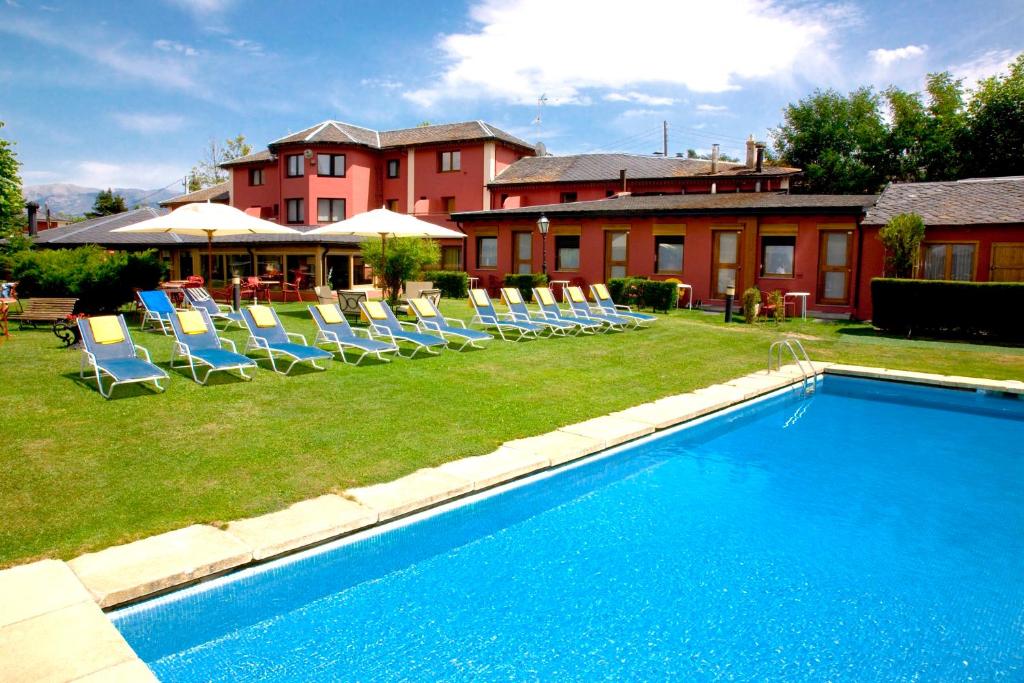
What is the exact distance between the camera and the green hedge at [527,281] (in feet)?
80.1

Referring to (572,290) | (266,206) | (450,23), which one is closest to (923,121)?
(450,23)

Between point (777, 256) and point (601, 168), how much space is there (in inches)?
651

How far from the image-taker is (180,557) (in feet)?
14.9

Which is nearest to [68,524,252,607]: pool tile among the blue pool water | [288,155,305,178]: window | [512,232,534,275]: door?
→ the blue pool water

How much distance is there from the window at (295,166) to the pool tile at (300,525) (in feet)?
122

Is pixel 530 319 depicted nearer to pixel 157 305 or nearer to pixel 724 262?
pixel 157 305

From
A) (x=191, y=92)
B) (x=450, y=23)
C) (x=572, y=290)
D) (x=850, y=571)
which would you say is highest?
(x=191, y=92)

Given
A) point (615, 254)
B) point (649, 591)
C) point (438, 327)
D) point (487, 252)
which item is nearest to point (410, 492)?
point (649, 591)

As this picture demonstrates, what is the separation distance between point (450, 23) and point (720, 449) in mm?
19228

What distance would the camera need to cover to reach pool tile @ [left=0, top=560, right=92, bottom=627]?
12.5 ft

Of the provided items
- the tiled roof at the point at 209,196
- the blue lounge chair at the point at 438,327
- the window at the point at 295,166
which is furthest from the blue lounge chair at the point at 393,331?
the tiled roof at the point at 209,196

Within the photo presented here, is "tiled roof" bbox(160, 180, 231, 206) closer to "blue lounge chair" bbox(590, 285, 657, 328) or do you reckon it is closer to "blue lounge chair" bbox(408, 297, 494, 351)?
"blue lounge chair" bbox(590, 285, 657, 328)

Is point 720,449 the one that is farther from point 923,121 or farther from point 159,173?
point 159,173

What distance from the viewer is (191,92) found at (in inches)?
1767
